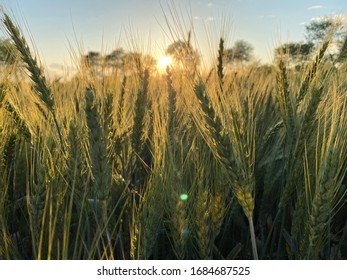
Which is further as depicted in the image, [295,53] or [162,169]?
[295,53]

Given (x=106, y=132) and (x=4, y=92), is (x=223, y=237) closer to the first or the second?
(x=106, y=132)

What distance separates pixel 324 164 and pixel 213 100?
17.4 inches

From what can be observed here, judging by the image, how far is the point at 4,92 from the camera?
1.81 m

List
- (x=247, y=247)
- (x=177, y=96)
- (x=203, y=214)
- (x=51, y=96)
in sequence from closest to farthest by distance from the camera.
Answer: (x=203, y=214), (x=51, y=96), (x=247, y=247), (x=177, y=96)

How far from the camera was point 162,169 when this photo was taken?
139 centimetres

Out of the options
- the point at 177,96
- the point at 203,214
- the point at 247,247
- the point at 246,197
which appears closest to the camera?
the point at 246,197

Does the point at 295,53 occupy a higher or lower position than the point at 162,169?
higher

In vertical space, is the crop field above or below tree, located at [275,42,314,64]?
below

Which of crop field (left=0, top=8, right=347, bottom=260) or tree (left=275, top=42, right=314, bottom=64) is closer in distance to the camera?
crop field (left=0, top=8, right=347, bottom=260)

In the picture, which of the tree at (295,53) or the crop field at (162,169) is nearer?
the crop field at (162,169)

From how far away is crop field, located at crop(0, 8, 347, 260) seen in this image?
1251mm

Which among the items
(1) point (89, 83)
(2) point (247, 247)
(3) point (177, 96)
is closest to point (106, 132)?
(1) point (89, 83)

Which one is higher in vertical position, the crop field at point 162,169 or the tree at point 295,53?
the tree at point 295,53

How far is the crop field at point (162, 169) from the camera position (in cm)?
125
